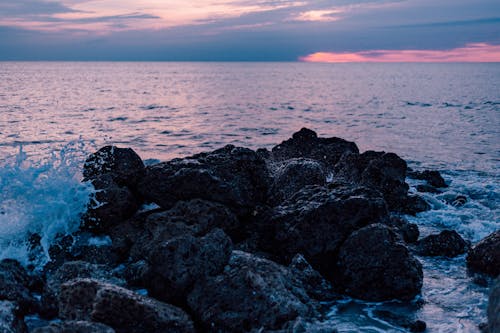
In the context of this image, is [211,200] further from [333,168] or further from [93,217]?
[333,168]

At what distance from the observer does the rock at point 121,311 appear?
178 inches

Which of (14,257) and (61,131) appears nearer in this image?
(14,257)

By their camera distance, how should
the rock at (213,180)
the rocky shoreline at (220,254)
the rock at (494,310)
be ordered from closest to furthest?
the rock at (494,310), the rocky shoreline at (220,254), the rock at (213,180)

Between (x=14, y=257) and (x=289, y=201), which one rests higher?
(x=289, y=201)

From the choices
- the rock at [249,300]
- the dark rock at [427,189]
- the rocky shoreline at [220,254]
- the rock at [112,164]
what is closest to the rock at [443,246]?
the rocky shoreline at [220,254]

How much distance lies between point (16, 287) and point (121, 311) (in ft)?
6.59

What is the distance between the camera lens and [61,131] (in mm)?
24672

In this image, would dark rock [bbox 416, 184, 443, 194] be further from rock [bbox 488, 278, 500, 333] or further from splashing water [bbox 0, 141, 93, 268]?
splashing water [bbox 0, 141, 93, 268]

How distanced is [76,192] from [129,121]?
2201cm

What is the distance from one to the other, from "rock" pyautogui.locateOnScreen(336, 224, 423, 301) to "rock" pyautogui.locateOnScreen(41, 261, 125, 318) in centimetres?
288

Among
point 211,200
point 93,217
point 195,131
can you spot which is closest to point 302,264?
point 211,200

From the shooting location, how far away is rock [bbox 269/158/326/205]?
29.5 ft

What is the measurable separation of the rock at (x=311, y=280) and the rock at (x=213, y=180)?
191 cm

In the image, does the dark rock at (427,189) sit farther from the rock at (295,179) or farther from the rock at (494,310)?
the rock at (494,310)
